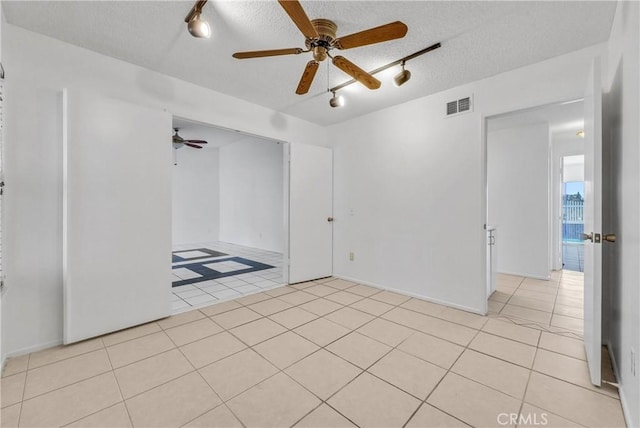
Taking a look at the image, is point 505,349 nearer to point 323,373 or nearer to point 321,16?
point 323,373

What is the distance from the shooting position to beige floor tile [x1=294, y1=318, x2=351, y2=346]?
243cm

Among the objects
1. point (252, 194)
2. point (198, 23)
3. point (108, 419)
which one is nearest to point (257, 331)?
point (108, 419)

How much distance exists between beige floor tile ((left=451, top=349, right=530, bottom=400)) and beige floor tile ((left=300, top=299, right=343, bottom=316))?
55.9 inches

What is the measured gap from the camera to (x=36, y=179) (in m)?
2.24

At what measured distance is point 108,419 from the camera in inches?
58.8

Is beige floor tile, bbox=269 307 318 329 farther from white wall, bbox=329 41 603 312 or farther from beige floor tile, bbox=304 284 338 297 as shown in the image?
white wall, bbox=329 41 603 312

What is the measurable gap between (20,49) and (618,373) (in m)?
5.05

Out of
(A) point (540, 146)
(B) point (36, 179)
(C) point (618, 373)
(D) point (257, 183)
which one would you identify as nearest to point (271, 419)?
(C) point (618, 373)

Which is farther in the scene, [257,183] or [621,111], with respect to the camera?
[257,183]

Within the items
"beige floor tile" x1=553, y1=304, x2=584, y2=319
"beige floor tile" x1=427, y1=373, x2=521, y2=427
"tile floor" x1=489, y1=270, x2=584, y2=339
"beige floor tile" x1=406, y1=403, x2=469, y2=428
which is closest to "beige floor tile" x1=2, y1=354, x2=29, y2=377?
"beige floor tile" x1=406, y1=403, x2=469, y2=428

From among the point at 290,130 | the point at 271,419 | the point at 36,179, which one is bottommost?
the point at 271,419

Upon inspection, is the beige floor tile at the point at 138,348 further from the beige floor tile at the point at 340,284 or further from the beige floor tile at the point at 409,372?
the beige floor tile at the point at 340,284

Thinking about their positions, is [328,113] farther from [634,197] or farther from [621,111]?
[634,197]

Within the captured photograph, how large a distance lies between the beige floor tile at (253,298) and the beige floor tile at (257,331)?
62 cm
